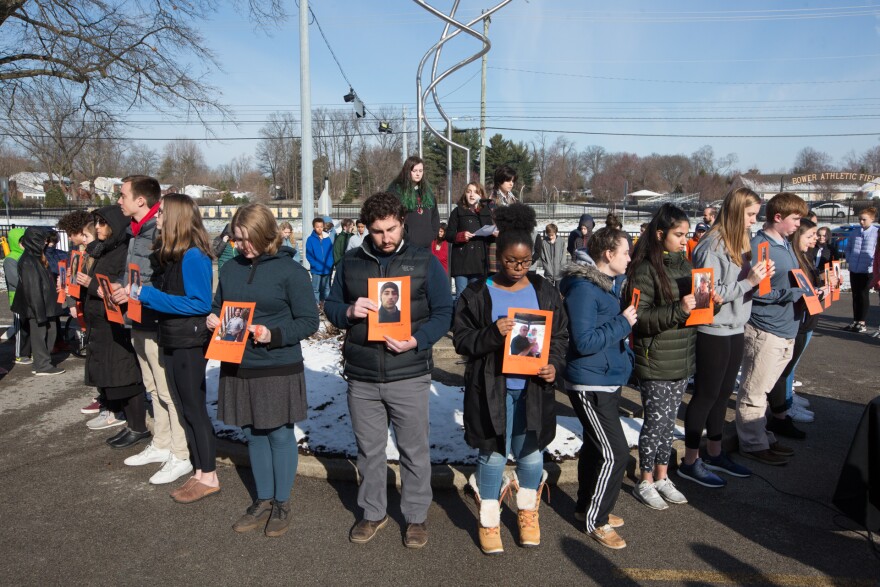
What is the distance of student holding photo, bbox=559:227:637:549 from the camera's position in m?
3.54

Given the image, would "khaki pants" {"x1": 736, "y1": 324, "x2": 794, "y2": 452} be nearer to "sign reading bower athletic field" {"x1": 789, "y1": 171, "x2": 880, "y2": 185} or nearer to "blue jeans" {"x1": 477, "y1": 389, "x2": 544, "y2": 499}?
"blue jeans" {"x1": 477, "y1": 389, "x2": 544, "y2": 499}

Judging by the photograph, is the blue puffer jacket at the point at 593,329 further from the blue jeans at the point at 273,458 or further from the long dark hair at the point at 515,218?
the blue jeans at the point at 273,458

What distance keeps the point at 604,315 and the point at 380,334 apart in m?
1.39

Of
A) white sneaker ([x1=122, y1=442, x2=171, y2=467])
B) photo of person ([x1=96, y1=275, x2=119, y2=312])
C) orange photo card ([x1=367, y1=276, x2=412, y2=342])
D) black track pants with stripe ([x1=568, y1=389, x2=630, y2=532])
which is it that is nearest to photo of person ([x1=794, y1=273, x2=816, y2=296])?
black track pants with stripe ([x1=568, y1=389, x2=630, y2=532])

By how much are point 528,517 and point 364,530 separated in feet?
3.47

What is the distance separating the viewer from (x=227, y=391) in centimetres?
375

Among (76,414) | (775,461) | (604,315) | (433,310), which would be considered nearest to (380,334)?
(433,310)

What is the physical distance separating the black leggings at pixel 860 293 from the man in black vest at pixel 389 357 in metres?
10.4

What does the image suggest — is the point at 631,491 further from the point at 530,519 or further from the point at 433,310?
the point at 433,310

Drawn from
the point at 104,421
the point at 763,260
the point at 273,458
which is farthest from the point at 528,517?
the point at 104,421

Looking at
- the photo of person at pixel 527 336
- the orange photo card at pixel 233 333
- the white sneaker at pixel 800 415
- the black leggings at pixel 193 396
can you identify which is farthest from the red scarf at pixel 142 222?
the white sneaker at pixel 800 415

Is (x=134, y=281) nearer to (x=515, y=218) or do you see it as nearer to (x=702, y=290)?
(x=515, y=218)

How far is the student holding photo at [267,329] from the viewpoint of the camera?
3.68m

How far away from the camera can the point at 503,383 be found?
3.47 metres
